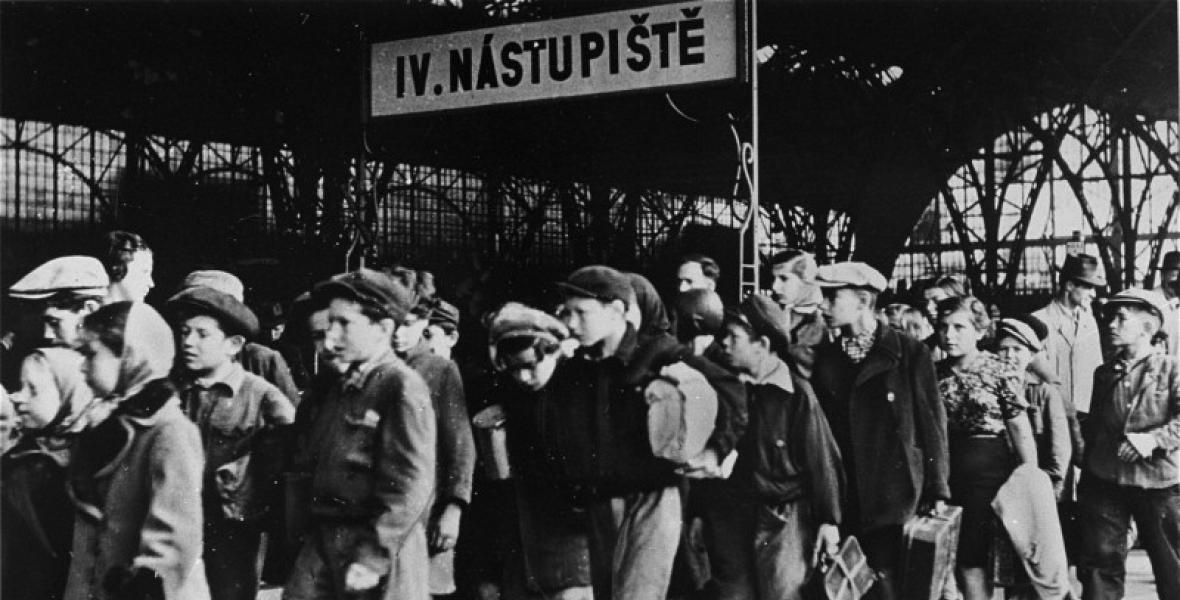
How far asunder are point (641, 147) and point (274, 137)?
341 centimetres

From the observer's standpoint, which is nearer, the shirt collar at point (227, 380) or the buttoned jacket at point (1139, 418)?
the shirt collar at point (227, 380)

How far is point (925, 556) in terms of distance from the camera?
6609 mm

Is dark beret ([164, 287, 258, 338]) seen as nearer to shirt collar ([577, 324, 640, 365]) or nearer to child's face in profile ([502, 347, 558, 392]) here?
child's face in profile ([502, 347, 558, 392])

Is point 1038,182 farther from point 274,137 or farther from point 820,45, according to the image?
point 274,137

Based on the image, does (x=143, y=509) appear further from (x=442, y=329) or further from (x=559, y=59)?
(x=559, y=59)

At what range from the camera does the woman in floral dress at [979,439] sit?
698 centimetres

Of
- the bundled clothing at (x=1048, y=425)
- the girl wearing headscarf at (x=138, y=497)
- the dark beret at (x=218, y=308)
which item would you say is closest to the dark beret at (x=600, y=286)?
the dark beret at (x=218, y=308)

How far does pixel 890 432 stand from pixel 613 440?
1362mm

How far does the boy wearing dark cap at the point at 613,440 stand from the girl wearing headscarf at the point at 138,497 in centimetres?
144

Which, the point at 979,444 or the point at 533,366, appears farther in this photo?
the point at 979,444

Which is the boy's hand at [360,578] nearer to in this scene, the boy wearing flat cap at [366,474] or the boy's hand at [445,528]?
the boy wearing flat cap at [366,474]

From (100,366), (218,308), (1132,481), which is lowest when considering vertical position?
(1132,481)

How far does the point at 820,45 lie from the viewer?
11578 mm

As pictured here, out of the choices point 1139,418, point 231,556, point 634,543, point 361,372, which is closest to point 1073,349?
point 1139,418
